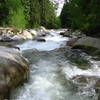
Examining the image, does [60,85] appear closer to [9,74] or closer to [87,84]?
[87,84]

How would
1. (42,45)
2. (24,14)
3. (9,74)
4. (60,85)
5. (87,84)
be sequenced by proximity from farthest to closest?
(24,14) → (42,45) → (60,85) → (87,84) → (9,74)

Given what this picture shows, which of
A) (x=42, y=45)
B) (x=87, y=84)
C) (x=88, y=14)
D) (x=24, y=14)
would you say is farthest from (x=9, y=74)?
(x=24, y=14)

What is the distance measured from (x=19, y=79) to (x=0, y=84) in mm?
1099

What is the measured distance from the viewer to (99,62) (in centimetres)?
952

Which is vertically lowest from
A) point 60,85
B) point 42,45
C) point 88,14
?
point 42,45

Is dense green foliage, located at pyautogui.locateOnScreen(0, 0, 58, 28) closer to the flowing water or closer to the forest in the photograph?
the forest

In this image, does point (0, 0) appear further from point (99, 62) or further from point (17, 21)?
point (99, 62)

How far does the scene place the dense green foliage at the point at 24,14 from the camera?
103ft

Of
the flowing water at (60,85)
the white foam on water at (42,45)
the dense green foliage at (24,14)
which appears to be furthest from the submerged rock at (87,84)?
the dense green foliage at (24,14)

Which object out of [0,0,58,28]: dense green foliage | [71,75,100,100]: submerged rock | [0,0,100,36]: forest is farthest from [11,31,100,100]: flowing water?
[0,0,58,28]: dense green foliage

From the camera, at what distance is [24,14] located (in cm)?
3791

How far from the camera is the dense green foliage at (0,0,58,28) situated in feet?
103

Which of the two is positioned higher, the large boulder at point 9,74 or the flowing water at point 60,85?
the large boulder at point 9,74

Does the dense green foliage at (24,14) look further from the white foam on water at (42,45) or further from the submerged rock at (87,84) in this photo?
the submerged rock at (87,84)
